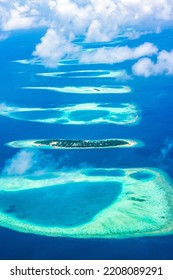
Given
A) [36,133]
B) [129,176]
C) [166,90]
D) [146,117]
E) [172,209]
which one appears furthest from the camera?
[166,90]

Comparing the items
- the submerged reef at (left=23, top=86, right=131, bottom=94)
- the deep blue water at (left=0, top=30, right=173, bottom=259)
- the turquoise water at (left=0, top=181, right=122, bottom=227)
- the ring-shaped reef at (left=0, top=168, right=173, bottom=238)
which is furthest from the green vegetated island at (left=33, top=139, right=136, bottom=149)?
the submerged reef at (left=23, top=86, right=131, bottom=94)

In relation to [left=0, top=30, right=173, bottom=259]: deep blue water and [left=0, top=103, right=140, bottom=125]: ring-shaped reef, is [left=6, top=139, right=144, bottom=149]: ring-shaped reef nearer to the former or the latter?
[left=0, top=30, right=173, bottom=259]: deep blue water

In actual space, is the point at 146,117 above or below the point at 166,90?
below

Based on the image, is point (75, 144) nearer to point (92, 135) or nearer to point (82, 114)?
point (92, 135)

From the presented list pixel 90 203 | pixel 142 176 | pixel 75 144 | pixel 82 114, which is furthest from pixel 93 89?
pixel 90 203

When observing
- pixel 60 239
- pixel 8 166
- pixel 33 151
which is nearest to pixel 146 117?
pixel 33 151

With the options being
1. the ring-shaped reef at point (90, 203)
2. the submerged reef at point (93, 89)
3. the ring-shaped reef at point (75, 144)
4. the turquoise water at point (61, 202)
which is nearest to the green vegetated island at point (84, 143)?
the ring-shaped reef at point (75, 144)

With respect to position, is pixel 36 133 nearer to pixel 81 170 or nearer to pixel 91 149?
pixel 91 149
